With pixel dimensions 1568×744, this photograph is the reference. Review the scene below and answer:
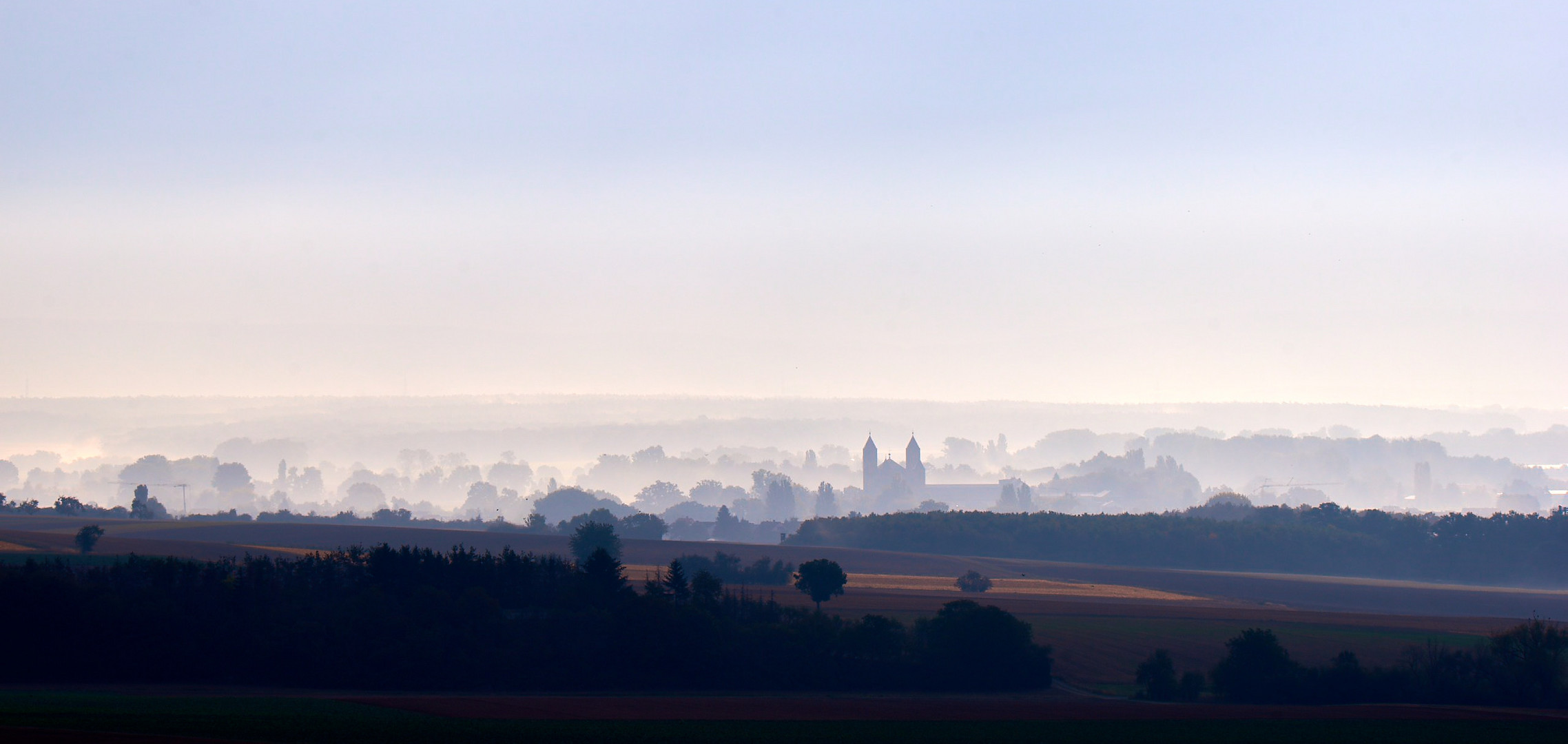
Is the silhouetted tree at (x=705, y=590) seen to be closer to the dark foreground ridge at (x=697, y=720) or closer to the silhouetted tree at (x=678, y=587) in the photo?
the silhouetted tree at (x=678, y=587)

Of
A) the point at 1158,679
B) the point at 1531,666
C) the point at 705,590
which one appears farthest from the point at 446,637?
the point at 1531,666

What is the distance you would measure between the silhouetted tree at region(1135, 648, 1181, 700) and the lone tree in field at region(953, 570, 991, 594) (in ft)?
181

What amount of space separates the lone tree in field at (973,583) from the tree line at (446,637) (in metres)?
51.4

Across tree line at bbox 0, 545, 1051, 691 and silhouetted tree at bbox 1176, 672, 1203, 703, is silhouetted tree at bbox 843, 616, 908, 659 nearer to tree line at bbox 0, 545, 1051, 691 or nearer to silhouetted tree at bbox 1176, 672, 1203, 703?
tree line at bbox 0, 545, 1051, 691

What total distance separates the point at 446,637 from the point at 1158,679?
33850mm

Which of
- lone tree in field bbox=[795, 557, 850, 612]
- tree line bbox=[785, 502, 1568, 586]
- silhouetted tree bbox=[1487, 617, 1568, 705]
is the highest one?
tree line bbox=[785, 502, 1568, 586]

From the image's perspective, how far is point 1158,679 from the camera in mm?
62656

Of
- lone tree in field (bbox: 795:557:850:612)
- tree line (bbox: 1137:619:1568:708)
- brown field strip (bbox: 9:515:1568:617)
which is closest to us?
tree line (bbox: 1137:619:1568:708)

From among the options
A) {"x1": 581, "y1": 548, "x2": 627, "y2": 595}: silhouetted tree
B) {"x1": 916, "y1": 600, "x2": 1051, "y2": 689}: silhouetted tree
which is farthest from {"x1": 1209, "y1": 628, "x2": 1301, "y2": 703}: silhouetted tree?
{"x1": 581, "y1": 548, "x2": 627, "y2": 595}: silhouetted tree

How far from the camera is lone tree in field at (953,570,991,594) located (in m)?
122

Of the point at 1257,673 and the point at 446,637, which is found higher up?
the point at 446,637

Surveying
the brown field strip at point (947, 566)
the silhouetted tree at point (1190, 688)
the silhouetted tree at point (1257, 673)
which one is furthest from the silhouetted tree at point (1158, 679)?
the brown field strip at point (947, 566)

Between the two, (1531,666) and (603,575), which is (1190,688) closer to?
(1531,666)

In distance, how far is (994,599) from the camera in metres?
108
